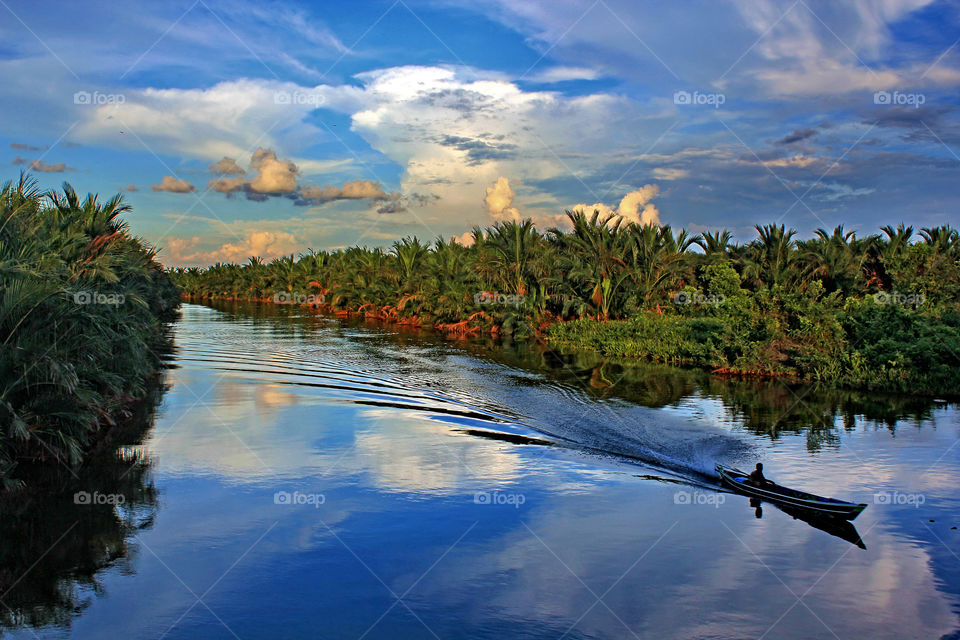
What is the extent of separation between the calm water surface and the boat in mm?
290

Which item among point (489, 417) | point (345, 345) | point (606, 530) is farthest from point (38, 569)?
point (345, 345)

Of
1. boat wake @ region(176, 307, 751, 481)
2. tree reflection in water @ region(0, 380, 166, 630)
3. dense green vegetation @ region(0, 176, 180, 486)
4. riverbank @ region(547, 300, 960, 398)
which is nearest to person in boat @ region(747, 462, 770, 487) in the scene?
boat wake @ region(176, 307, 751, 481)

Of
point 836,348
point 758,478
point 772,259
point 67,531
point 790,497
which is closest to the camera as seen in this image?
point 67,531

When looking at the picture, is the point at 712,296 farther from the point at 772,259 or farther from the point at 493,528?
the point at 493,528

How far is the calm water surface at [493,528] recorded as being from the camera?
8.65 meters

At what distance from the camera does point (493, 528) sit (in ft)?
37.8

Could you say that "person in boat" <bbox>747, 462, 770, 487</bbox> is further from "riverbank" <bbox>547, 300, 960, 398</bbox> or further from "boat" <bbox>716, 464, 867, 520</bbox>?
"riverbank" <bbox>547, 300, 960, 398</bbox>

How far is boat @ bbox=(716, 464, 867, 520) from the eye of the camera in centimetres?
1120

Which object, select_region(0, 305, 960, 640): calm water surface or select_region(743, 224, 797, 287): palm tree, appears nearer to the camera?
select_region(0, 305, 960, 640): calm water surface

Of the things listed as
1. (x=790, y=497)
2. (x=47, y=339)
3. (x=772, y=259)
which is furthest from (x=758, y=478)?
(x=772, y=259)

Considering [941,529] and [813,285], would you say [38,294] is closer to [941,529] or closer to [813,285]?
[941,529]

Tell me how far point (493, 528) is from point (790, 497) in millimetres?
5151

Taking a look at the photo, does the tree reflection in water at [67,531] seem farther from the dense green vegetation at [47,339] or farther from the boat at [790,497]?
the boat at [790,497]

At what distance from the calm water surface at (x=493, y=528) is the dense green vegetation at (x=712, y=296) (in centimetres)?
416
